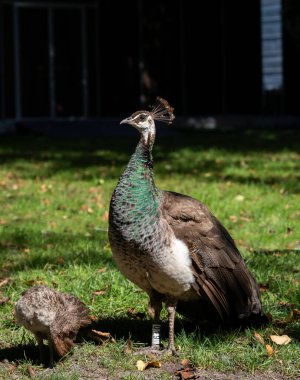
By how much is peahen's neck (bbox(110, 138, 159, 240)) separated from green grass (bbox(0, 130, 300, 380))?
31.8 inches

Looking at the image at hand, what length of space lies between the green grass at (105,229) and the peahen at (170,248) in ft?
0.86

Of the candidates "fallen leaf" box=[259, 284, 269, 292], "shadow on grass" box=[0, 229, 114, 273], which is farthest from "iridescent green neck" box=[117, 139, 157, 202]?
"shadow on grass" box=[0, 229, 114, 273]

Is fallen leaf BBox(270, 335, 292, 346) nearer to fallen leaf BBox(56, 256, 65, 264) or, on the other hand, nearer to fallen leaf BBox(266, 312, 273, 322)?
fallen leaf BBox(266, 312, 273, 322)

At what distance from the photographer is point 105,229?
328 inches

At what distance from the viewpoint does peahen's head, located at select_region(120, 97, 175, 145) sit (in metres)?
4.87

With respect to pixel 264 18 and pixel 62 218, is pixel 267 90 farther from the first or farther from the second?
pixel 62 218

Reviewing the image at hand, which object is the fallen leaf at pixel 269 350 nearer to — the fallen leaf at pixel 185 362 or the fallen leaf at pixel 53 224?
the fallen leaf at pixel 185 362

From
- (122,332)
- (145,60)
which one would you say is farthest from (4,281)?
(145,60)

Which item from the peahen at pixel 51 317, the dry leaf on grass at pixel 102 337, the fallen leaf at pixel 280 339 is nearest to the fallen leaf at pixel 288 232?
the fallen leaf at pixel 280 339

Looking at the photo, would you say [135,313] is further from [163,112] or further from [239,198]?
[239,198]

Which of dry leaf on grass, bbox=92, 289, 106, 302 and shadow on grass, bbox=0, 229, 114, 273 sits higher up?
shadow on grass, bbox=0, 229, 114, 273

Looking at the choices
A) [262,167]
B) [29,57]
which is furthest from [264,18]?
[262,167]

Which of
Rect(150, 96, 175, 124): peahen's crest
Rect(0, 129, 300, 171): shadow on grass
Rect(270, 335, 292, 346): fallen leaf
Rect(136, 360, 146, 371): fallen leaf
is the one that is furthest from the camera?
Rect(0, 129, 300, 171): shadow on grass

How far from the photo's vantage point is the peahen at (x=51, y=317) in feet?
15.0
